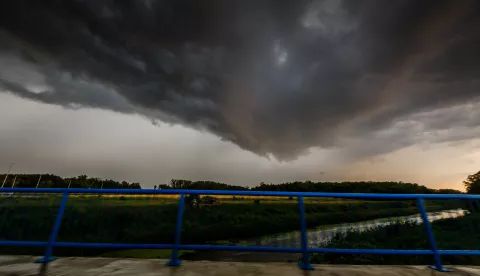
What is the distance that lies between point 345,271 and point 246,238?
1227 inches

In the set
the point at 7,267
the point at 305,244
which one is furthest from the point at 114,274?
the point at 305,244

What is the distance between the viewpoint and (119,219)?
Answer: 1212 inches

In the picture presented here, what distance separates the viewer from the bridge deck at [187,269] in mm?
3680

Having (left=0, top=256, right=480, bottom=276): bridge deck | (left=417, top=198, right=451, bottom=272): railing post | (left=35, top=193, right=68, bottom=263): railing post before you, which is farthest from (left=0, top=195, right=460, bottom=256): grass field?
(left=417, top=198, right=451, bottom=272): railing post

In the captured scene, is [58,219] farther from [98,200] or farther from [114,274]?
[114,274]

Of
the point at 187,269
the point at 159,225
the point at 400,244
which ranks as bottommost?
the point at 400,244

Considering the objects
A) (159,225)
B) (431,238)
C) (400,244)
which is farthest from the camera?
(159,225)

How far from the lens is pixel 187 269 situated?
387 centimetres

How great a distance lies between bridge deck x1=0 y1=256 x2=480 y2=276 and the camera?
145 inches

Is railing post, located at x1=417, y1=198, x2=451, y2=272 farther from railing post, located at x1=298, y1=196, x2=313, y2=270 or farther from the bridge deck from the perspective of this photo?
railing post, located at x1=298, y1=196, x2=313, y2=270

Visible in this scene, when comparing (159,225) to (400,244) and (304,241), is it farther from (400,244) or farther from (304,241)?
(304,241)

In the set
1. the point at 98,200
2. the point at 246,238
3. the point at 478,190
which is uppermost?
the point at 478,190

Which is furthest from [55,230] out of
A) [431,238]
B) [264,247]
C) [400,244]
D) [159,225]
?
[159,225]

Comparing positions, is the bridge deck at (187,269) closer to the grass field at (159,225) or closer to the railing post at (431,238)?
the railing post at (431,238)
